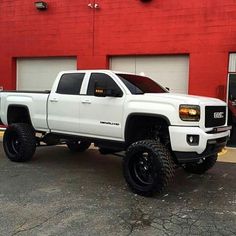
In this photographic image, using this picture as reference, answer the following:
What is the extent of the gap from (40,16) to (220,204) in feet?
38.4

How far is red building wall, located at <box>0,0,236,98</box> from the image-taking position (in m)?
12.9

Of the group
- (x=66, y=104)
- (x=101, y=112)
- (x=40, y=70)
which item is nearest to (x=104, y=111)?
(x=101, y=112)

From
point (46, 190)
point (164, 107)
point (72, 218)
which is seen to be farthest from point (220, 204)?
point (46, 190)

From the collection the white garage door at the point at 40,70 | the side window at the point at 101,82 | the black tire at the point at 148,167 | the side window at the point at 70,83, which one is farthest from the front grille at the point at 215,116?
the white garage door at the point at 40,70

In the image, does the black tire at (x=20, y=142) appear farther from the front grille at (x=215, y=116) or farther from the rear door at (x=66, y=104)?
the front grille at (x=215, y=116)

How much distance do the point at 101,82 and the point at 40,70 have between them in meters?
9.00

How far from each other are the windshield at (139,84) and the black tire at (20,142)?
2.65 m

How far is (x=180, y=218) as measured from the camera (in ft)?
18.9

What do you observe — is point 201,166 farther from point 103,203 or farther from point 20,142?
point 20,142

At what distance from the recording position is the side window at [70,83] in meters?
8.48

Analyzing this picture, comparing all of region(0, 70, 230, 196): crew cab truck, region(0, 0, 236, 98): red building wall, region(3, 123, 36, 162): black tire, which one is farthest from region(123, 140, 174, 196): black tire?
region(0, 0, 236, 98): red building wall

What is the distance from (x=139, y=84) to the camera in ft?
26.2

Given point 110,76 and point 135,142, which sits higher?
point 110,76

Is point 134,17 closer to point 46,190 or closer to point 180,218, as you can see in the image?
point 46,190
